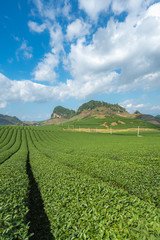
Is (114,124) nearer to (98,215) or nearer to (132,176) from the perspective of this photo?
(132,176)

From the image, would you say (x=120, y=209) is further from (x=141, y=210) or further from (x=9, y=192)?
(x=9, y=192)

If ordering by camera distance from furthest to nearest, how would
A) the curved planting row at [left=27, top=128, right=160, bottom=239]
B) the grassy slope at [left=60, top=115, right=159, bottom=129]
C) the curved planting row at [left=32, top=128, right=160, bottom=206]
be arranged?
the grassy slope at [left=60, top=115, right=159, bottom=129] → the curved planting row at [left=32, top=128, right=160, bottom=206] → the curved planting row at [left=27, top=128, right=160, bottom=239]

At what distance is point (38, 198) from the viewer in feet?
30.1

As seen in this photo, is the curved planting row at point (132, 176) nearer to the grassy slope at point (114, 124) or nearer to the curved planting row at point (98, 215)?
the curved planting row at point (98, 215)

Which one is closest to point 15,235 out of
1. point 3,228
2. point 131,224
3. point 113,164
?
point 3,228

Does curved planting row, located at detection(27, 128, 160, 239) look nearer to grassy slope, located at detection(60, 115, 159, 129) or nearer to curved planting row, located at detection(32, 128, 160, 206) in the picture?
curved planting row, located at detection(32, 128, 160, 206)

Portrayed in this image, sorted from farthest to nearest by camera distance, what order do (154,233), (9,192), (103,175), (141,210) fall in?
(103,175)
(9,192)
(141,210)
(154,233)

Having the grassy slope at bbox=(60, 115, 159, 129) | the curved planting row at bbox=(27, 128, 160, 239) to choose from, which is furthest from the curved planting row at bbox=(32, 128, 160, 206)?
the grassy slope at bbox=(60, 115, 159, 129)

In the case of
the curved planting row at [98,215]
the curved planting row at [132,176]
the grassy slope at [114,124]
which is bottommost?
the curved planting row at [132,176]

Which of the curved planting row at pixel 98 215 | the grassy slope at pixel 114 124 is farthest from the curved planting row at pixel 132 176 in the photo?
the grassy slope at pixel 114 124

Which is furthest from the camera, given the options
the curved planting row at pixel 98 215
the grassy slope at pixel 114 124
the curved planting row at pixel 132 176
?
the grassy slope at pixel 114 124

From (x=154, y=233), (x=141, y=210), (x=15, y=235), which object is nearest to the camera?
(x=15, y=235)

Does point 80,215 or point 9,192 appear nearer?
point 80,215

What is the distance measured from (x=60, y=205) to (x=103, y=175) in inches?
318
